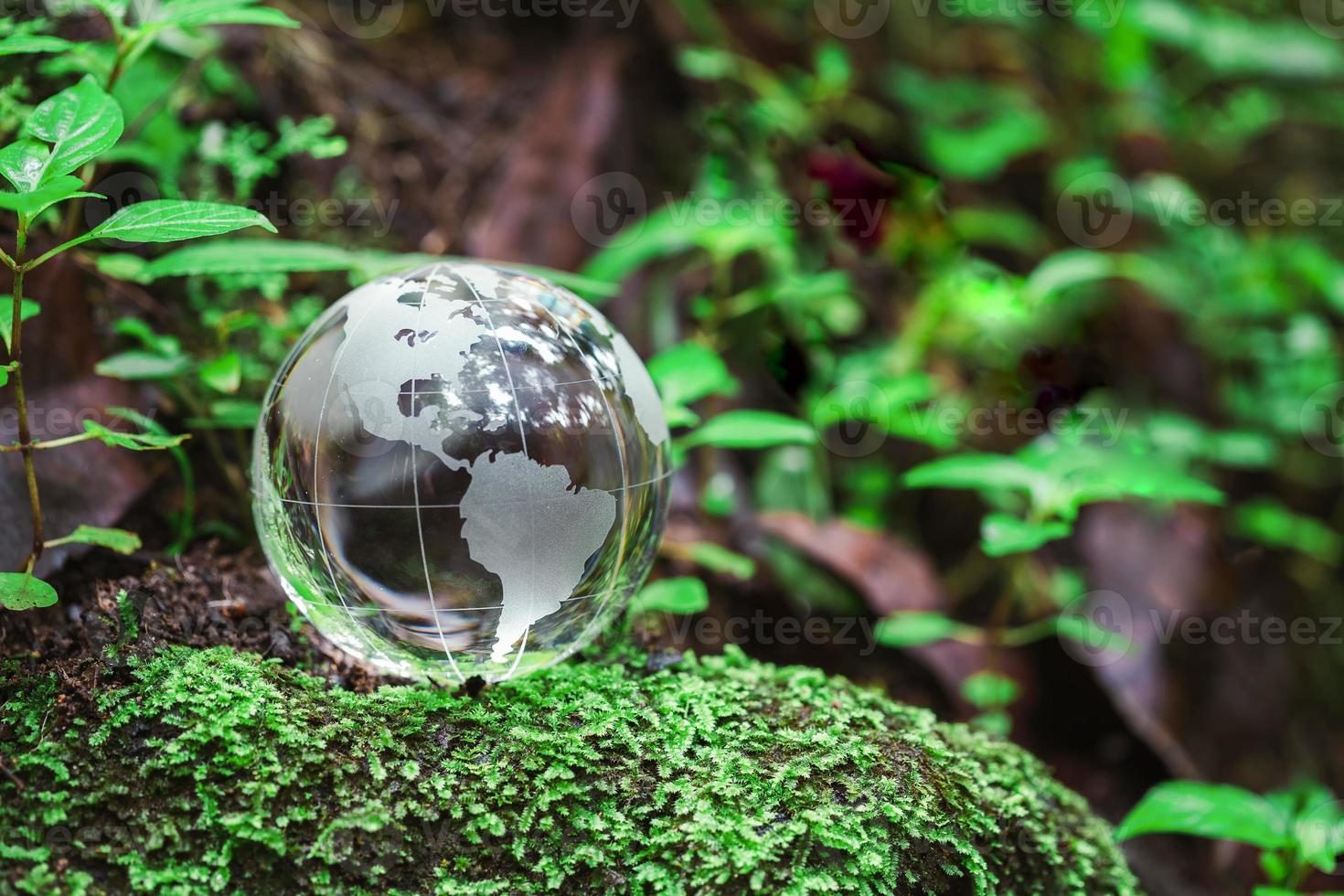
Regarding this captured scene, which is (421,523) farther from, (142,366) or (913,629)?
(913,629)

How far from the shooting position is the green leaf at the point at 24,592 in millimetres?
1794

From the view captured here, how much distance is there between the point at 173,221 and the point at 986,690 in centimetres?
253

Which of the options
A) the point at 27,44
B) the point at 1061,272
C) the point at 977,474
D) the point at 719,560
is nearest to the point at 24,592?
the point at 27,44

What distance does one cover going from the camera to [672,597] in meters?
2.32

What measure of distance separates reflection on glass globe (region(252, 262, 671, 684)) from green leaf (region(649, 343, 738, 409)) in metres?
0.59

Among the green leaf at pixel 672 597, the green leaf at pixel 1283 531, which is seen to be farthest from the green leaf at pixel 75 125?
the green leaf at pixel 1283 531

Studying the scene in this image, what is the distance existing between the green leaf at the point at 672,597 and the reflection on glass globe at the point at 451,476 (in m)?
0.36

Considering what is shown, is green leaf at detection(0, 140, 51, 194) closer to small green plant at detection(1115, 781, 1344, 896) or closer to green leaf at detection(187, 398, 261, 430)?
green leaf at detection(187, 398, 261, 430)

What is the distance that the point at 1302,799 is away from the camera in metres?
2.76

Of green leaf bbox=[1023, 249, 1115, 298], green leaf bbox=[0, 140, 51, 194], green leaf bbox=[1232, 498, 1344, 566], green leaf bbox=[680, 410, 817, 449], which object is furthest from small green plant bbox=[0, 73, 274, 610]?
green leaf bbox=[1232, 498, 1344, 566]

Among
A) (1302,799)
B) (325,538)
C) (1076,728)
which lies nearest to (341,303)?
(325,538)

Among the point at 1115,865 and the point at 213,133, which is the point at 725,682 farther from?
the point at 213,133

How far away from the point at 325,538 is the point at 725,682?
0.91 meters

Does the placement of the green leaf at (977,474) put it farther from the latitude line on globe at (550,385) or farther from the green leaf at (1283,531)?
the green leaf at (1283,531)
